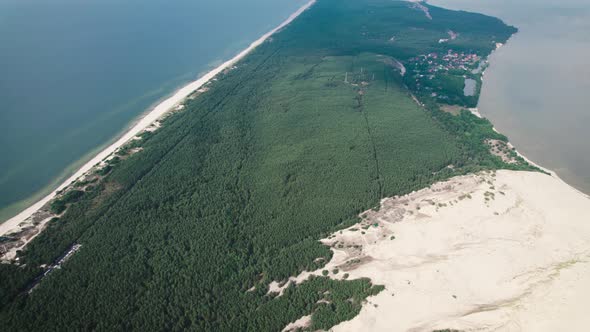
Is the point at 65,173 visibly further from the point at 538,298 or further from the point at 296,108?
the point at 538,298

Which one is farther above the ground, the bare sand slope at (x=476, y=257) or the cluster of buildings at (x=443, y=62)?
the cluster of buildings at (x=443, y=62)

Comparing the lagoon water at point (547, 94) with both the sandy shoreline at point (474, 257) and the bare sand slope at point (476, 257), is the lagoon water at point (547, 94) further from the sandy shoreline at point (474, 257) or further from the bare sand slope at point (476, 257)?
the sandy shoreline at point (474, 257)

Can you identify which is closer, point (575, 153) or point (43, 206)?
point (43, 206)

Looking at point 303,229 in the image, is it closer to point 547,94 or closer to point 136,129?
point 136,129

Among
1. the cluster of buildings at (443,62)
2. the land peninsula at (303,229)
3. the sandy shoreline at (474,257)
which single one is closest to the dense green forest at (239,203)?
the land peninsula at (303,229)

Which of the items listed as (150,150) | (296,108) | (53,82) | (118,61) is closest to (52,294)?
(150,150)

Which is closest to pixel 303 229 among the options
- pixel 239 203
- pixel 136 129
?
pixel 239 203
